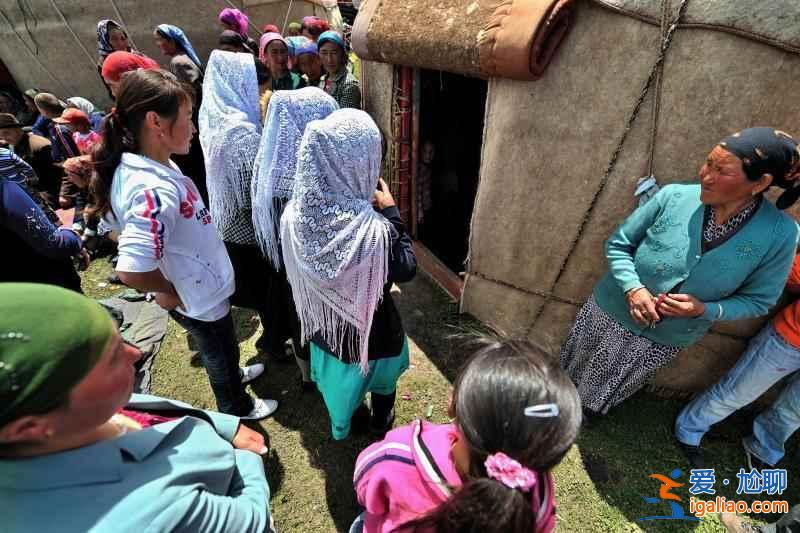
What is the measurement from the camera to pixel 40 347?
670 mm

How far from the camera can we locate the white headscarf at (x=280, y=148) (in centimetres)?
187

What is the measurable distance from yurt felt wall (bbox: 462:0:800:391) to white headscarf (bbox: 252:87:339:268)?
51.4 inches

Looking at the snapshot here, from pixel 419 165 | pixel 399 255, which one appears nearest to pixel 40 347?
pixel 399 255

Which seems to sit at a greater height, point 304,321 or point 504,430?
point 504,430

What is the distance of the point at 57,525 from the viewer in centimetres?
70

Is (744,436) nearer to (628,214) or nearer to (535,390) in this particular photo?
(628,214)

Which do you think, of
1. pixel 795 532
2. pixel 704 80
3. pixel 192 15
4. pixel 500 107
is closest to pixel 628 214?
pixel 704 80

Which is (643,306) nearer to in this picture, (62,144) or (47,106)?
(62,144)

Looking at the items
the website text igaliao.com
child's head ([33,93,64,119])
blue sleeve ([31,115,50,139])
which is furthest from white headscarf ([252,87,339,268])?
blue sleeve ([31,115,50,139])

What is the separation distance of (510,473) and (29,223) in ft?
7.80

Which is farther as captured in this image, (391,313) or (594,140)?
(594,140)

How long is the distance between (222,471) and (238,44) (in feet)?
17.5

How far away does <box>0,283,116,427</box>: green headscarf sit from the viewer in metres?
0.65

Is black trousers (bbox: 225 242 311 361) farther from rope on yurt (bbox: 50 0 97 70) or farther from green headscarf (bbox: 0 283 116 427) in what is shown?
rope on yurt (bbox: 50 0 97 70)
